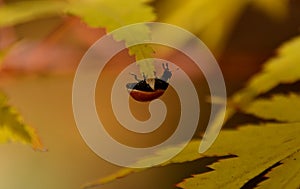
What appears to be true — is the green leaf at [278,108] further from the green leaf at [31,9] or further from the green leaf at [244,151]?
the green leaf at [31,9]

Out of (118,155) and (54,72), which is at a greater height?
(54,72)

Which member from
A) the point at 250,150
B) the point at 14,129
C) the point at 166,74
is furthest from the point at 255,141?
the point at 14,129

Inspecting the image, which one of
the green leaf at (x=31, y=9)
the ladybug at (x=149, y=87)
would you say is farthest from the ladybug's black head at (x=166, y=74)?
the green leaf at (x=31, y=9)

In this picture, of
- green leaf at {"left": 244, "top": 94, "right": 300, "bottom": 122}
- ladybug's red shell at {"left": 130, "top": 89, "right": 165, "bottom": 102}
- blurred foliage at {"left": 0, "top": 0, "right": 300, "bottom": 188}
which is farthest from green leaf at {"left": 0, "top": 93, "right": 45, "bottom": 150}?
green leaf at {"left": 244, "top": 94, "right": 300, "bottom": 122}

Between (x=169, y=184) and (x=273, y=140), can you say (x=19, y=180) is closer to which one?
(x=169, y=184)

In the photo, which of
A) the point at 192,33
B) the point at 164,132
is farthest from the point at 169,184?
the point at 192,33

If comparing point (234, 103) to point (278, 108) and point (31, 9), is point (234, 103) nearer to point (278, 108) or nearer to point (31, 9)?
point (278, 108)

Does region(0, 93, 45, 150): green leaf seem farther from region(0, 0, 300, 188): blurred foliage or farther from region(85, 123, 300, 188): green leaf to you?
region(85, 123, 300, 188): green leaf
